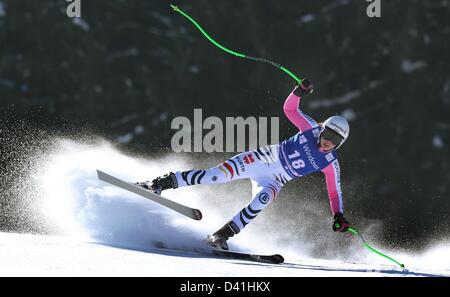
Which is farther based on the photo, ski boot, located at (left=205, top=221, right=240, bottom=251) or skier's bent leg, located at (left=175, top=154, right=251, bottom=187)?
skier's bent leg, located at (left=175, top=154, right=251, bottom=187)

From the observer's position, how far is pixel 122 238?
27.2 ft

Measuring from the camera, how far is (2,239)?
757 cm

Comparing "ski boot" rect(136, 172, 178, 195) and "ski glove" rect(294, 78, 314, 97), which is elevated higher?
"ski glove" rect(294, 78, 314, 97)

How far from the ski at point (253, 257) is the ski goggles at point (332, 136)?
1.10m

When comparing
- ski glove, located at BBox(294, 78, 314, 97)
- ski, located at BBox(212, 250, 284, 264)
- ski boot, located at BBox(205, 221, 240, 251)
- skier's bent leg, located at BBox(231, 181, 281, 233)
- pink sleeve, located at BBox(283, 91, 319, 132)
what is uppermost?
ski glove, located at BBox(294, 78, 314, 97)

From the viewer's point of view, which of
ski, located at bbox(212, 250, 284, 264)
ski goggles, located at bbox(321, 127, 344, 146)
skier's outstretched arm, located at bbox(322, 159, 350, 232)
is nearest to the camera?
ski, located at bbox(212, 250, 284, 264)

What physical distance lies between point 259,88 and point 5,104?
41.5 ft

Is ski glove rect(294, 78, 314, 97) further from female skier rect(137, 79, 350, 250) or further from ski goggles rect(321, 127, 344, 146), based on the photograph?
ski goggles rect(321, 127, 344, 146)

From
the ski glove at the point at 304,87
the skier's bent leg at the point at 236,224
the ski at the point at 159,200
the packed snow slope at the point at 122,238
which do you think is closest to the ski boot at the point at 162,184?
the ski at the point at 159,200

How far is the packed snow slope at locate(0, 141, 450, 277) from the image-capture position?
6.53m

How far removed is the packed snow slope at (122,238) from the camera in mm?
6531

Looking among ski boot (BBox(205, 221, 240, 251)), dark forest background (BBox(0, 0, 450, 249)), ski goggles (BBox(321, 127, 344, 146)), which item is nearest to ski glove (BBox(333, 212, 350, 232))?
ski goggles (BBox(321, 127, 344, 146))

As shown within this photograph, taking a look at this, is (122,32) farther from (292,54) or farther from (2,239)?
(2,239)

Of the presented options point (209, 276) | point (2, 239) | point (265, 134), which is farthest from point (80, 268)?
point (265, 134)
